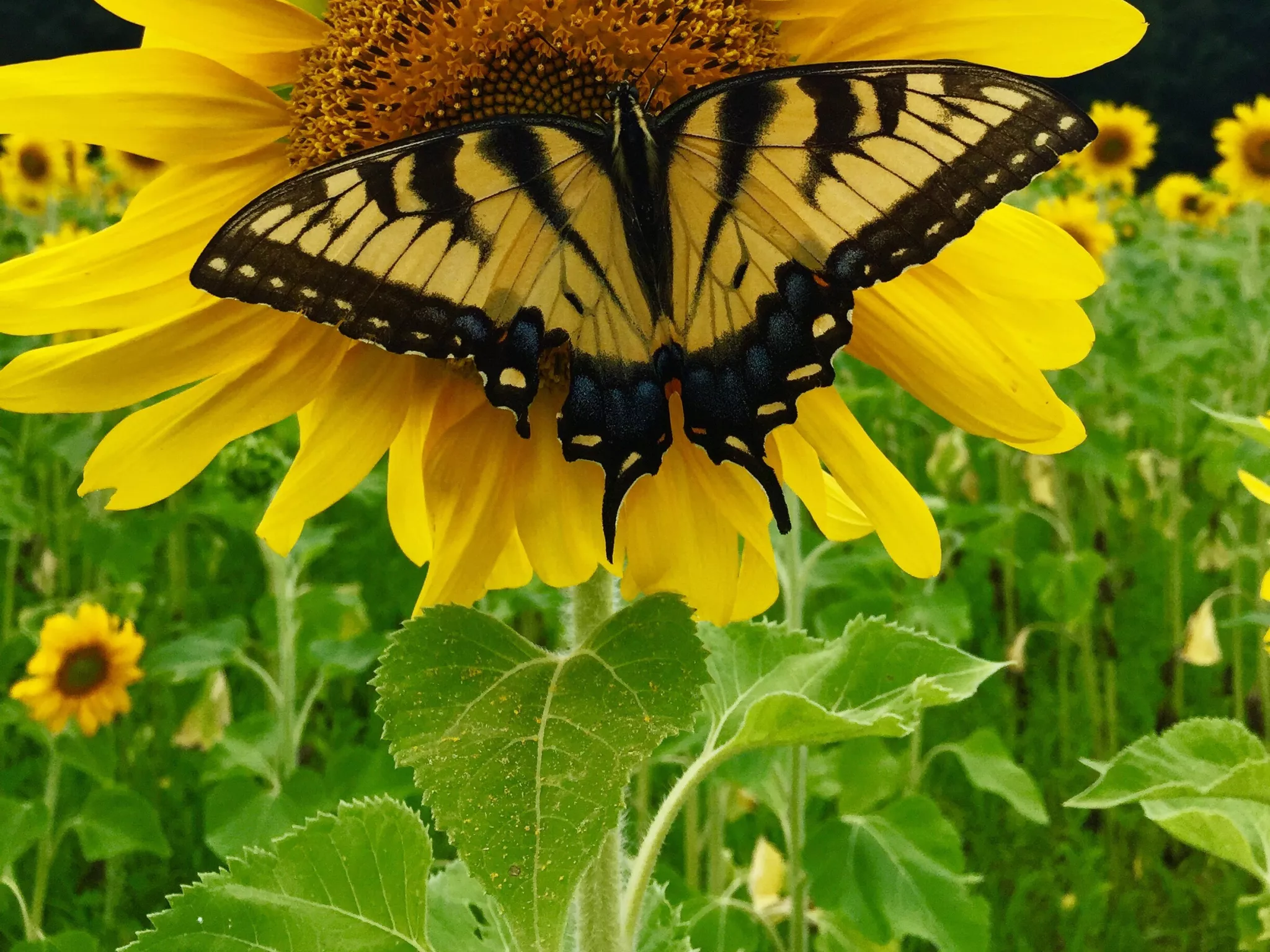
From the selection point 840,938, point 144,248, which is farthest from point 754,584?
point 840,938

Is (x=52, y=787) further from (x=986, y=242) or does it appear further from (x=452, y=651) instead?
(x=986, y=242)

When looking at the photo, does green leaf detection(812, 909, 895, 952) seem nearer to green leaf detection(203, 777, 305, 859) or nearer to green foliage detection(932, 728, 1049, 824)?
green foliage detection(932, 728, 1049, 824)

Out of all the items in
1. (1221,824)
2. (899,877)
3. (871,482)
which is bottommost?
(899,877)

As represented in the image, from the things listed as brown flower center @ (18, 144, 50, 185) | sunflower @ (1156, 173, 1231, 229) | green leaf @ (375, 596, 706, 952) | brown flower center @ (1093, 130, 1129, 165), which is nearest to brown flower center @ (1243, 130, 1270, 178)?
brown flower center @ (1093, 130, 1129, 165)

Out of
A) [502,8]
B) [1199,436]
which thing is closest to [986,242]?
[502,8]

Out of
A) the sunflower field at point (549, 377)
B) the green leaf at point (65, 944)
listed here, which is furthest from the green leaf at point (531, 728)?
the green leaf at point (65, 944)

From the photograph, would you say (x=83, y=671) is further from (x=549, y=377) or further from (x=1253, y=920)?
(x=1253, y=920)
